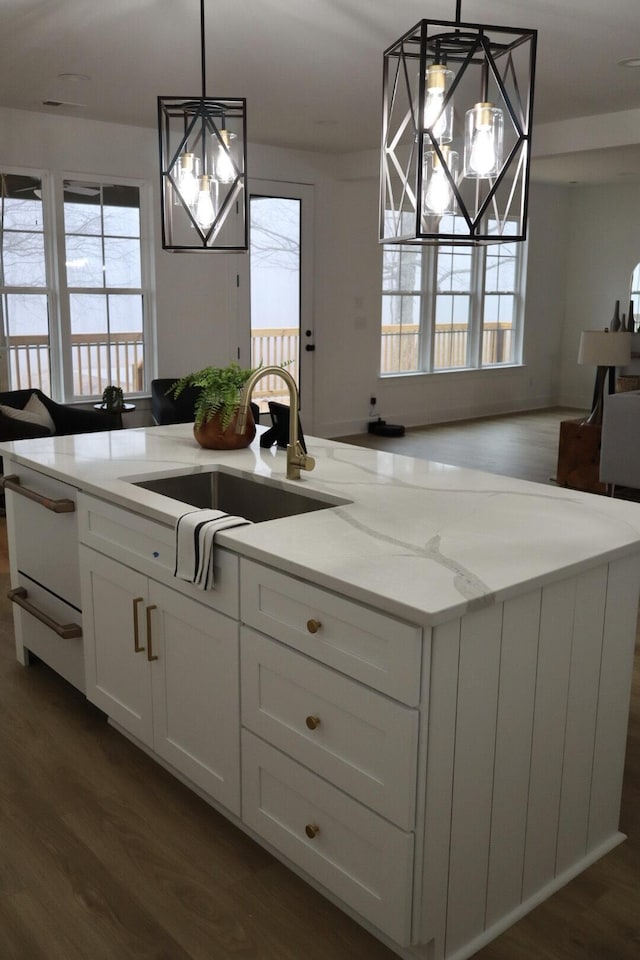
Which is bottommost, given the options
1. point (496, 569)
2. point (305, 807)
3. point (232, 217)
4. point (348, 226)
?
A: point (305, 807)

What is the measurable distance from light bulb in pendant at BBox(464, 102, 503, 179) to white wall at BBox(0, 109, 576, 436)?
204 inches

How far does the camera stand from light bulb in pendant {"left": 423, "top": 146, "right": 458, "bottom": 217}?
172 cm

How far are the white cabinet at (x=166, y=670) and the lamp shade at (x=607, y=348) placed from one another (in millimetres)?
4877

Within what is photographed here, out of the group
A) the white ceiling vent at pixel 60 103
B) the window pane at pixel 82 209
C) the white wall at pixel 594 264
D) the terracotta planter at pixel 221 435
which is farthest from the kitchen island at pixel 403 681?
the white wall at pixel 594 264

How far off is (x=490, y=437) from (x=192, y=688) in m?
6.66

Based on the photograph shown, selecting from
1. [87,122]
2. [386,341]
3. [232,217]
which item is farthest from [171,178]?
[386,341]

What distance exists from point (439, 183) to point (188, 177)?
44.7 inches

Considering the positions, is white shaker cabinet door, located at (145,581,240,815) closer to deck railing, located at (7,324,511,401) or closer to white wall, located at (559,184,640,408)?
deck railing, located at (7,324,511,401)

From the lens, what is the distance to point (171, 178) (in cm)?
264

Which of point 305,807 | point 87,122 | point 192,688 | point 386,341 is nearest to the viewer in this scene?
point 305,807

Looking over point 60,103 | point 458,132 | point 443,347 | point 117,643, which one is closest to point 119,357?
point 60,103

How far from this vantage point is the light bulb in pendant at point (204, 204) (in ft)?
8.58

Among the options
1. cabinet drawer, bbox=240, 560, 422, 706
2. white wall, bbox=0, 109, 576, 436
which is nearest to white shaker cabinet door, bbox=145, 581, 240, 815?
cabinet drawer, bbox=240, 560, 422, 706

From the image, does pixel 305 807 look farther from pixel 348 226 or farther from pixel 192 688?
pixel 348 226
